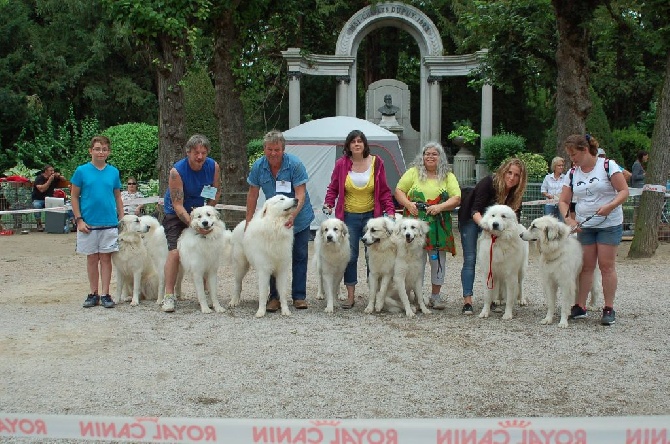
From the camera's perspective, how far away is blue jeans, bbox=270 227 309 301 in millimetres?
7559

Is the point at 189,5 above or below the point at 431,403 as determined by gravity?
above

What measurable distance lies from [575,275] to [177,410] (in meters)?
4.02

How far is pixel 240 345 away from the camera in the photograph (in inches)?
237

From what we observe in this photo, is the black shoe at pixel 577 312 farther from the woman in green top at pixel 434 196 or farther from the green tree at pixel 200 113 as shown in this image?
the green tree at pixel 200 113

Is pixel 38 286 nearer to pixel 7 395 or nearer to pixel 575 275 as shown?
pixel 7 395

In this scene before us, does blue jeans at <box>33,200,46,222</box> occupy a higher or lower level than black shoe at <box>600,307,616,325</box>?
higher

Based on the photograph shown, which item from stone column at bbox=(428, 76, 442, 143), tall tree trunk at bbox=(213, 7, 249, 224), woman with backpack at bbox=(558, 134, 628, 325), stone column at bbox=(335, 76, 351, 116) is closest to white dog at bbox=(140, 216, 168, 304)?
woman with backpack at bbox=(558, 134, 628, 325)

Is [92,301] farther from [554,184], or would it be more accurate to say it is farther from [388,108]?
[388,108]

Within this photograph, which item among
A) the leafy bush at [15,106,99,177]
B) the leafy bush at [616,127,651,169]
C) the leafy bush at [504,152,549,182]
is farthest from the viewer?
the leafy bush at [15,106,99,177]

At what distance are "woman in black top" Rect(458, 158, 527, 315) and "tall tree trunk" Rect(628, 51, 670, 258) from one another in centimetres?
536

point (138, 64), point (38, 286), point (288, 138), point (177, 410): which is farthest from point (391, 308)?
point (138, 64)

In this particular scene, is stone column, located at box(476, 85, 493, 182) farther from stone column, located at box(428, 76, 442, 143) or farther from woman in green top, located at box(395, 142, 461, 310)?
woman in green top, located at box(395, 142, 461, 310)

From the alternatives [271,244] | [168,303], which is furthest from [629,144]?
[168,303]

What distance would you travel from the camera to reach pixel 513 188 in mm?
7164
